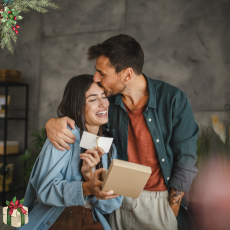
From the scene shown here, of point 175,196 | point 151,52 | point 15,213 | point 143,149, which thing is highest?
point 151,52

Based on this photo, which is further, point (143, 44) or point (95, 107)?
point (143, 44)

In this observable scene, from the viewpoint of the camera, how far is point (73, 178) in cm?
147

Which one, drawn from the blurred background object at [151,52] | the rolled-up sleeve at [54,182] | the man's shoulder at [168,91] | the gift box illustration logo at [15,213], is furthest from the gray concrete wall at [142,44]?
the gift box illustration logo at [15,213]

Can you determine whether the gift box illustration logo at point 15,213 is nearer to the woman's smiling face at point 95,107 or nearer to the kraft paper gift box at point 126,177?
the kraft paper gift box at point 126,177

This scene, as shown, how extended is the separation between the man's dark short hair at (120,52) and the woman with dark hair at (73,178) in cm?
22

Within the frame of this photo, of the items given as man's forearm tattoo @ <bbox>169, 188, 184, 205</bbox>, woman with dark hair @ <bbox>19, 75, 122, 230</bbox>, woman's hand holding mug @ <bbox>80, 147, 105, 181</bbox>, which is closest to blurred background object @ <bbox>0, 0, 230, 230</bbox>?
man's forearm tattoo @ <bbox>169, 188, 184, 205</bbox>

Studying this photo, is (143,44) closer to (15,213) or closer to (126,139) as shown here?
(126,139)

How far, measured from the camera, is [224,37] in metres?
2.71

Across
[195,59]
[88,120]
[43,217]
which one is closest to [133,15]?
[195,59]

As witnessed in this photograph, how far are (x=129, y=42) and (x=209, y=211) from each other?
5.54 ft

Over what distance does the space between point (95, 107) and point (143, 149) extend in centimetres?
44

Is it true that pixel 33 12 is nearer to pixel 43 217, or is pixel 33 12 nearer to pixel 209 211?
pixel 43 217

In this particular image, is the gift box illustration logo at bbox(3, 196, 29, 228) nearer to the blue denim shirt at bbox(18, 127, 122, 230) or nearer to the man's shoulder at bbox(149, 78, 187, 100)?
the blue denim shirt at bbox(18, 127, 122, 230)

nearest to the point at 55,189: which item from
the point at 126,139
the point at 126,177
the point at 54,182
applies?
the point at 54,182
